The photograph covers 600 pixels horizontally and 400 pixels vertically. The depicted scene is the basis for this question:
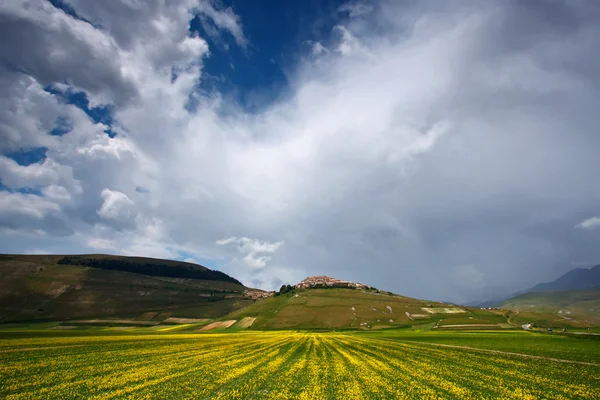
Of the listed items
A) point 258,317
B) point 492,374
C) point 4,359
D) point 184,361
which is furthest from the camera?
point 258,317

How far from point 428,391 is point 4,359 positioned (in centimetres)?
4904

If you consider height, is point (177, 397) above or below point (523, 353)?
above

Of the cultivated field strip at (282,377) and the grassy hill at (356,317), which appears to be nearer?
the cultivated field strip at (282,377)

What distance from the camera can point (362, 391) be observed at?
2377 centimetres

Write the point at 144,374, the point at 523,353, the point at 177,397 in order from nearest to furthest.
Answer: the point at 177,397 < the point at 144,374 < the point at 523,353

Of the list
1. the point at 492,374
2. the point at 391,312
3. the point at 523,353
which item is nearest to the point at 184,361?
the point at 492,374

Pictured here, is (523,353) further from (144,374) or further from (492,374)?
(144,374)

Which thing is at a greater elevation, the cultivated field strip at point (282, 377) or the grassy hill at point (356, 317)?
the cultivated field strip at point (282, 377)

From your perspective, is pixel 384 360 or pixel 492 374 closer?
pixel 492 374

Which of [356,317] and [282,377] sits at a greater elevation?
[282,377]

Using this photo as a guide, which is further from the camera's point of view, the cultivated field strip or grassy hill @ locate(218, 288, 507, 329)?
grassy hill @ locate(218, 288, 507, 329)

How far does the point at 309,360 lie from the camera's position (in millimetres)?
40000

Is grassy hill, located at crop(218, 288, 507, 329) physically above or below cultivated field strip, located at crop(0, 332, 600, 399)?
below

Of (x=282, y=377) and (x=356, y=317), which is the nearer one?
(x=282, y=377)
